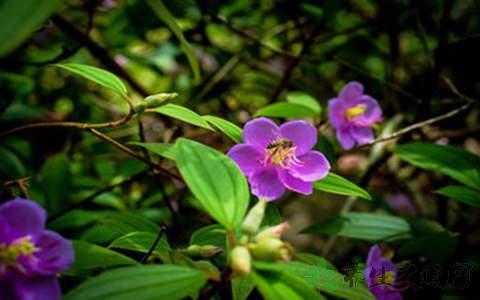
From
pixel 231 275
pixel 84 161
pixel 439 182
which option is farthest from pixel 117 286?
pixel 439 182

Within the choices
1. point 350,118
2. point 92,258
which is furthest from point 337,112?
point 92,258

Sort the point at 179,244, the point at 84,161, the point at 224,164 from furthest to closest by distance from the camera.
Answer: the point at 84,161 < the point at 179,244 < the point at 224,164

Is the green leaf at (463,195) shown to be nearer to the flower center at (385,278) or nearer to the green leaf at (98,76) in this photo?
the flower center at (385,278)

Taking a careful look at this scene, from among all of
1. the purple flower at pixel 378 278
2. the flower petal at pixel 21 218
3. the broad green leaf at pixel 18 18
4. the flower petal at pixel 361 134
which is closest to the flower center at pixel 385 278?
the purple flower at pixel 378 278

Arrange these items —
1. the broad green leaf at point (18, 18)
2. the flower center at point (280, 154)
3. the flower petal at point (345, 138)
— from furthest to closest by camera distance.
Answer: the flower petal at point (345, 138) < the flower center at point (280, 154) < the broad green leaf at point (18, 18)

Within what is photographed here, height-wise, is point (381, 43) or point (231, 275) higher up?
point (381, 43)

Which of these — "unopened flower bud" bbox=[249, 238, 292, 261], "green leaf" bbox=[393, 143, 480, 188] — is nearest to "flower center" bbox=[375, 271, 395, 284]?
"green leaf" bbox=[393, 143, 480, 188]

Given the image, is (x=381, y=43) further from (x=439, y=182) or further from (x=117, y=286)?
(x=117, y=286)
